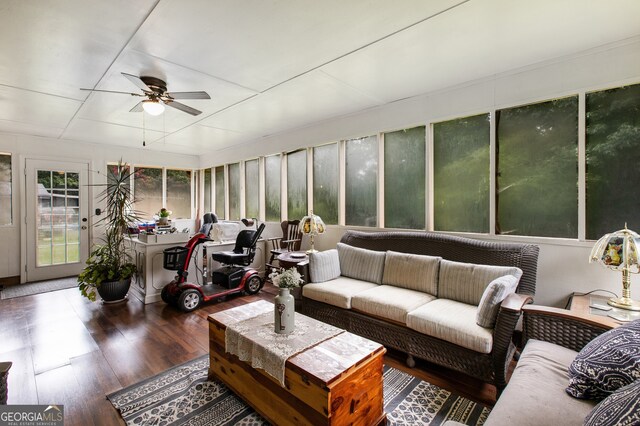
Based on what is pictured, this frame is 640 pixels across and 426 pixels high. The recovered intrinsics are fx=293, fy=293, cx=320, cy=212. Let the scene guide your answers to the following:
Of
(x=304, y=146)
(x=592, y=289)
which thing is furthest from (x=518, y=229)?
(x=304, y=146)

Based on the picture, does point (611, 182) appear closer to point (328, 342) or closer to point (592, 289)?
point (592, 289)

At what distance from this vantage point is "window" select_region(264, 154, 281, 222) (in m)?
5.58

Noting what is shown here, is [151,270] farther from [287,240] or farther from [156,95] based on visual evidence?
[156,95]

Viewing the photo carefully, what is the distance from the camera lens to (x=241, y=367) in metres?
1.97

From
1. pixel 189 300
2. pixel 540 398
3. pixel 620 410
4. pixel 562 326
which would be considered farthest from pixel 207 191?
pixel 620 410

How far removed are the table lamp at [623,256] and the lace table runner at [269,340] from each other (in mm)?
1989

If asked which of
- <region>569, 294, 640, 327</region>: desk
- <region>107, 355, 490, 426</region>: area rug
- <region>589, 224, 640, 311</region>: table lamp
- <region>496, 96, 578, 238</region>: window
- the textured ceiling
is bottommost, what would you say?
<region>107, 355, 490, 426</region>: area rug

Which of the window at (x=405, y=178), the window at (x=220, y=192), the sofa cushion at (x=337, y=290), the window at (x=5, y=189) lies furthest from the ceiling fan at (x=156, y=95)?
the window at (x=5, y=189)

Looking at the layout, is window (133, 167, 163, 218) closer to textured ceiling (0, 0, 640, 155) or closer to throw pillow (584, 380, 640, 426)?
textured ceiling (0, 0, 640, 155)

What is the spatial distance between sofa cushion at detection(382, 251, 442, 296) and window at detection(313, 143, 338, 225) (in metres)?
1.50

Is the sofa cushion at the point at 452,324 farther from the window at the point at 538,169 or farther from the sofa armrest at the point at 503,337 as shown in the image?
the window at the point at 538,169

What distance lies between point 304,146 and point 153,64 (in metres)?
2.65

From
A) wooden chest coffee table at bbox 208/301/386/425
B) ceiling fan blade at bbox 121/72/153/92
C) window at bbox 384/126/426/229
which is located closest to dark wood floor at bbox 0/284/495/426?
wooden chest coffee table at bbox 208/301/386/425

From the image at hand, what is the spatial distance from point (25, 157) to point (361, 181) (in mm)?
5928
